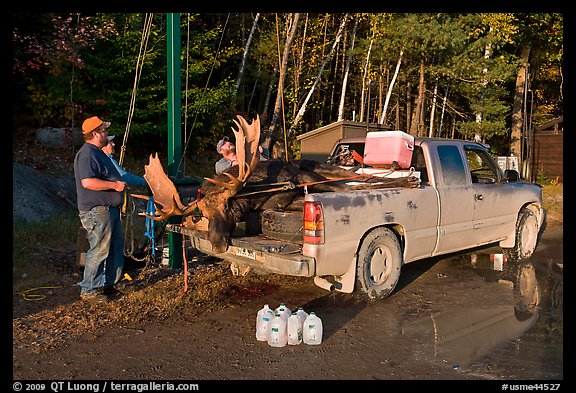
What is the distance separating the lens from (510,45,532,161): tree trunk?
23.0 m

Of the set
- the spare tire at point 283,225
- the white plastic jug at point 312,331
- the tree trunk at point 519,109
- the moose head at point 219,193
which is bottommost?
→ the white plastic jug at point 312,331

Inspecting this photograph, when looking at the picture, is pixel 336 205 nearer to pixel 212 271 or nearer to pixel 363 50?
pixel 212 271

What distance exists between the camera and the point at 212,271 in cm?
761

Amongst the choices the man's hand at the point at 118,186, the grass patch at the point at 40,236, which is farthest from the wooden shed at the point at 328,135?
the man's hand at the point at 118,186

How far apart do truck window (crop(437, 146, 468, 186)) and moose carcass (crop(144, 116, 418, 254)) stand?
79 cm

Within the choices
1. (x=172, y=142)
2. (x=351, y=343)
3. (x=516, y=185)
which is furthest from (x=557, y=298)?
(x=172, y=142)

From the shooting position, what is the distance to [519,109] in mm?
24062

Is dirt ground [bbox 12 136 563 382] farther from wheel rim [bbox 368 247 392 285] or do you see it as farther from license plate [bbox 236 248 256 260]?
license plate [bbox 236 248 256 260]

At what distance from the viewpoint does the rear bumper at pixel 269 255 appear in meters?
5.54

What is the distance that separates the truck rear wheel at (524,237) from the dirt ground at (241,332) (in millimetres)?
1232

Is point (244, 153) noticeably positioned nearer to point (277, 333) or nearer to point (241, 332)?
point (241, 332)

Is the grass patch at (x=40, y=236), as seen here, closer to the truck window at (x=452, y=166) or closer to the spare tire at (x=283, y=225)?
the spare tire at (x=283, y=225)
